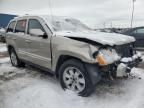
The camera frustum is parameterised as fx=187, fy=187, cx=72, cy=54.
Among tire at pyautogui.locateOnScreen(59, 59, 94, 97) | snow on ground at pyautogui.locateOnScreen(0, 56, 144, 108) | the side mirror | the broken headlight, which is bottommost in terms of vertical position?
snow on ground at pyautogui.locateOnScreen(0, 56, 144, 108)

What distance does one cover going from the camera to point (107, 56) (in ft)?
11.4

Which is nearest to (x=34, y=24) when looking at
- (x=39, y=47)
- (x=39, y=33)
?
(x=39, y=33)

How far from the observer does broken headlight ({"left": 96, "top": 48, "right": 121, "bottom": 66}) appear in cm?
337

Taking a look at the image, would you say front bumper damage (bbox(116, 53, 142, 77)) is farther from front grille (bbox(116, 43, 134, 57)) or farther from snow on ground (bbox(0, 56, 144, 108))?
snow on ground (bbox(0, 56, 144, 108))

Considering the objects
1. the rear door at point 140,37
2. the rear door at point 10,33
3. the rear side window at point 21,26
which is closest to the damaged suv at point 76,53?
the rear side window at point 21,26

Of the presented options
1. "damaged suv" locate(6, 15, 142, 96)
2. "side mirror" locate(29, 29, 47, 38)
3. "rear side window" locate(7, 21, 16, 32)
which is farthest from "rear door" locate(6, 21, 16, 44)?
"side mirror" locate(29, 29, 47, 38)

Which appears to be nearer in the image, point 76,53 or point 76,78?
point 76,53

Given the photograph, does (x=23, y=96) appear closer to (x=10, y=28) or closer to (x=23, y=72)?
(x=23, y=72)

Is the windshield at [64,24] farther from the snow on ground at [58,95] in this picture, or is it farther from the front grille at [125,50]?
the front grille at [125,50]

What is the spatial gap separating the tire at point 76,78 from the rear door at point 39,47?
629mm

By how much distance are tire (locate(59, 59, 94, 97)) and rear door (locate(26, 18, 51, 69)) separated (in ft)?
2.06

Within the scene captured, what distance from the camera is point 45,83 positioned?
468 centimetres

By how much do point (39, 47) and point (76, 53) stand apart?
1.37m

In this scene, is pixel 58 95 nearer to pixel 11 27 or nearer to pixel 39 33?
pixel 39 33
